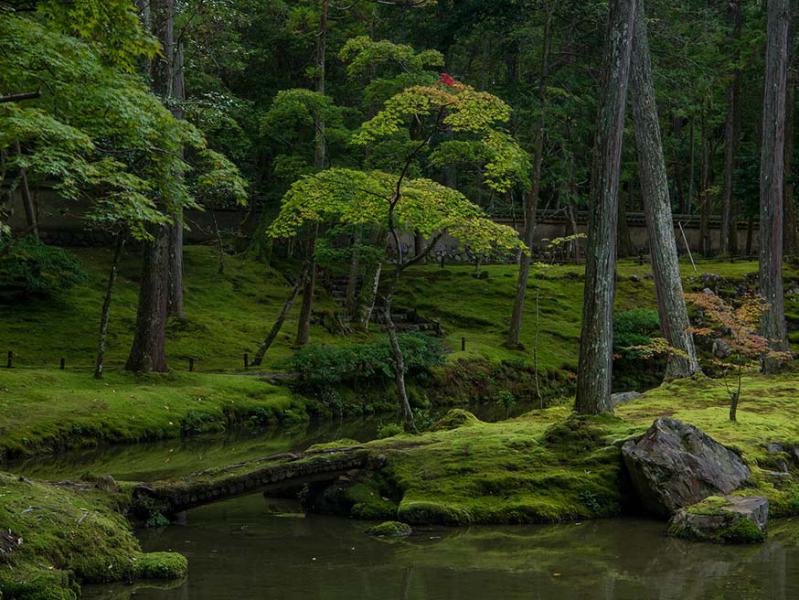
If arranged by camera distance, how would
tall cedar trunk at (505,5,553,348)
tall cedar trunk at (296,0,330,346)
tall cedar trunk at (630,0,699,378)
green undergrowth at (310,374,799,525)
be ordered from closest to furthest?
green undergrowth at (310,374,799,525) < tall cedar trunk at (630,0,699,378) < tall cedar trunk at (296,0,330,346) < tall cedar trunk at (505,5,553,348)

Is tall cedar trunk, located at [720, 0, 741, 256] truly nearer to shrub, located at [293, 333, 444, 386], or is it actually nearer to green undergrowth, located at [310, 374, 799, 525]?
shrub, located at [293, 333, 444, 386]

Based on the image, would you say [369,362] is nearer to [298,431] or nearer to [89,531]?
[298,431]

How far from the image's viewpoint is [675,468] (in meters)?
13.2

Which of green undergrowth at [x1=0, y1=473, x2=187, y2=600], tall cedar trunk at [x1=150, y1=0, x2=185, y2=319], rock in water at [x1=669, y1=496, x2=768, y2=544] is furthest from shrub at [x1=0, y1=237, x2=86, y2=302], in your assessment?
rock in water at [x1=669, y1=496, x2=768, y2=544]

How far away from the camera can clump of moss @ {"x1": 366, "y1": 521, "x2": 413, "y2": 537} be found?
1249 centimetres

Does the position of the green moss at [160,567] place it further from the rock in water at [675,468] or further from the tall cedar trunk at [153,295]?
the tall cedar trunk at [153,295]

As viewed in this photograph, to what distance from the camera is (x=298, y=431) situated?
901 inches

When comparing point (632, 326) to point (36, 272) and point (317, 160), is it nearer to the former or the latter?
point (317, 160)

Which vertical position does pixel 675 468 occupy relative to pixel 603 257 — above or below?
below

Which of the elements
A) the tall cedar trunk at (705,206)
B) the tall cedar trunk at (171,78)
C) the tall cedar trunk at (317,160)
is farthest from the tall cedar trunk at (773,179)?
the tall cedar trunk at (705,206)

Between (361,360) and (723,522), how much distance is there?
15.6 metres

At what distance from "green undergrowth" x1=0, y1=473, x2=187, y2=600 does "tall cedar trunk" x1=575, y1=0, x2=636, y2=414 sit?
24.2 ft

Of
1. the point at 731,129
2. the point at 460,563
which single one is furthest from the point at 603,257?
the point at 731,129

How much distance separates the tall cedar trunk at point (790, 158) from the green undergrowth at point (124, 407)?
20.9 meters
